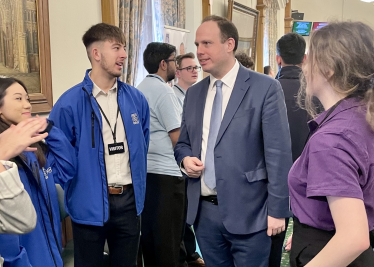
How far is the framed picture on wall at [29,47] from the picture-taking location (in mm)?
2691

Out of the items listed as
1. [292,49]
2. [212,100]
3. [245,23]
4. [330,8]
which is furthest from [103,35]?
[330,8]

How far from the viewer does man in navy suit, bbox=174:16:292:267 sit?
191 cm

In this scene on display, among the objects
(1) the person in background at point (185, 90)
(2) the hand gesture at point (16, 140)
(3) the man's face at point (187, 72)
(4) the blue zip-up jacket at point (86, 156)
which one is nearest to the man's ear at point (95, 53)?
(4) the blue zip-up jacket at point (86, 156)

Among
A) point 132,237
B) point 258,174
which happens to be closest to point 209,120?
point 258,174

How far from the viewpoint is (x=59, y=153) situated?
82.7 inches

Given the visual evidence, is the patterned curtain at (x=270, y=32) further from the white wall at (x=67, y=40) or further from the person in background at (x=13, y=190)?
the person in background at (x=13, y=190)

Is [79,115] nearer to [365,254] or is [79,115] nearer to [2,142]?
[2,142]

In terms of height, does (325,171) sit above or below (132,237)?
above

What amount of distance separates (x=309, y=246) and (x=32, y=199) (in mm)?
1184

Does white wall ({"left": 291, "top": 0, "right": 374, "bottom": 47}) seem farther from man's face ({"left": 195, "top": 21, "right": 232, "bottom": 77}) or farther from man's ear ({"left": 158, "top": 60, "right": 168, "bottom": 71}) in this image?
man's face ({"left": 195, "top": 21, "right": 232, "bottom": 77})

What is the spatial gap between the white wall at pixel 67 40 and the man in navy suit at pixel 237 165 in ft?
5.16

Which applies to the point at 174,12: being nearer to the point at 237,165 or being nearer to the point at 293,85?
the point at 293,85

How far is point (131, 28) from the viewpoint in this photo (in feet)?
13.8

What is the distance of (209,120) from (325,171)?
102 cm
